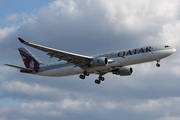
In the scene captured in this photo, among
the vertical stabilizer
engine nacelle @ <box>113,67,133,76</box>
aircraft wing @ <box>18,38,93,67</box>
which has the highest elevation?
the vertical stabilizer

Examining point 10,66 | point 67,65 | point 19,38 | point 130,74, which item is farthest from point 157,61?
point 10,66

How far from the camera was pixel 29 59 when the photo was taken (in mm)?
69500

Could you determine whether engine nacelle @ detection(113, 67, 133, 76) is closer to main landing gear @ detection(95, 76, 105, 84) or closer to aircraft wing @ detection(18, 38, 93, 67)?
main landing gear @ detection(95, 76, 105, 84)

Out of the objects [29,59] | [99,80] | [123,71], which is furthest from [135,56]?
[29,59]

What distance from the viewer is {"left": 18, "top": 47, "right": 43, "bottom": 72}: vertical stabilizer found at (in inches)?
2625

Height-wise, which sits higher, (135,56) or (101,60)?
(135,56)

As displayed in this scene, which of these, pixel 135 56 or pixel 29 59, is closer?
pixel 135 56

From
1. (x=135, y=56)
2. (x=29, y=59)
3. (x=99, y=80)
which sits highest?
(x=29, y=59)

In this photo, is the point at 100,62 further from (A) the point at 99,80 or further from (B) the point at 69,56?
(A) the point at 99,80

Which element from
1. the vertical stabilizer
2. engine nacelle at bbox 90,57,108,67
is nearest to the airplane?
engine nacelle at bbox 90,57,108,67

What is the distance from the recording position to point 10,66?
192ft

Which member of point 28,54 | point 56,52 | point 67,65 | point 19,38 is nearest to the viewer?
point 19,38

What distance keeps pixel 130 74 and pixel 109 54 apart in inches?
389

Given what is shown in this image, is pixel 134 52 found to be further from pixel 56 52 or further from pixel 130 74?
pixel 56 52
